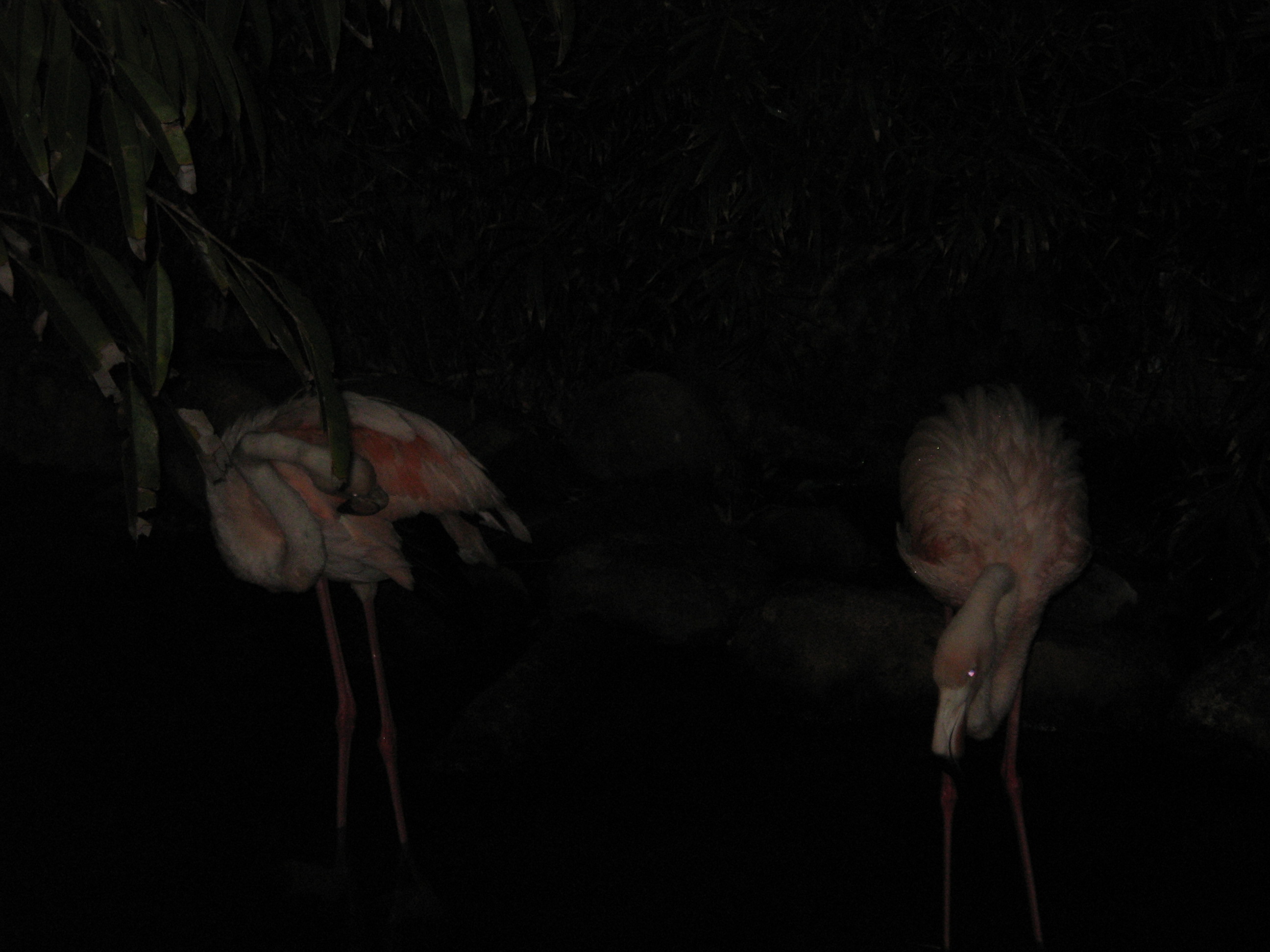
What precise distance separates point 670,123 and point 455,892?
2648mm

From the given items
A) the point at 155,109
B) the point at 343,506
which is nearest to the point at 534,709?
the point at 343,506

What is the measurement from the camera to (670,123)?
13.7ft

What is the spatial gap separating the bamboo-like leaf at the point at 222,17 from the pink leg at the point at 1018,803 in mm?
2387

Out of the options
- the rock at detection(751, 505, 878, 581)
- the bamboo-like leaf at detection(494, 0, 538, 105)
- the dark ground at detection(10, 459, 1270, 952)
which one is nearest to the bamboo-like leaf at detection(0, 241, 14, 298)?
the bamboo-like leaf at detection(494, 0, 538, 105)

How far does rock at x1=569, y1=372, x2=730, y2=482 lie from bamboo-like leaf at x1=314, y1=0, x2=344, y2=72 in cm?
379

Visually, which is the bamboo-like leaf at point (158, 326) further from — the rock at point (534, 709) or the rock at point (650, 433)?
the rock at point (650, 433)

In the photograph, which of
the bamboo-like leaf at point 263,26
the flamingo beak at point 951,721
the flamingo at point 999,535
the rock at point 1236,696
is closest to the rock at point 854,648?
the flamingo at point 999,535

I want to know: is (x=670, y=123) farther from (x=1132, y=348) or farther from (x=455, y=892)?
(x=455, y=892)

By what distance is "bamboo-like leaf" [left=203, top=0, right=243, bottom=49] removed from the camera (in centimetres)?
177

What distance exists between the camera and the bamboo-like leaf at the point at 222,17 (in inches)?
69.7

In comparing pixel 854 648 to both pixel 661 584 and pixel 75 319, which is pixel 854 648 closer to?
pixel 661 584

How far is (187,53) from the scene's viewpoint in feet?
5.56

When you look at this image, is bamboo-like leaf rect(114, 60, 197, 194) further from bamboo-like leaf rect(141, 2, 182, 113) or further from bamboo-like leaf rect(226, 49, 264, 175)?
bamboo-like leaf rect(226, 49, 264, 175)

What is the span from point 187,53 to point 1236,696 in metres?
3.27
